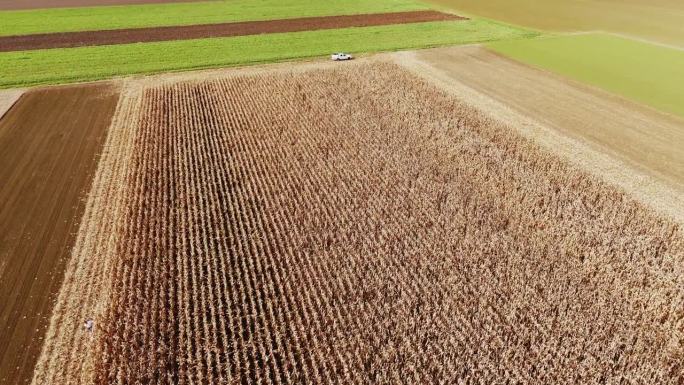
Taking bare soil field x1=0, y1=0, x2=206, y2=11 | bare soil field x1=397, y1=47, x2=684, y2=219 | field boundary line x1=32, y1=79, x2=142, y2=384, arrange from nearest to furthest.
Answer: field boundary line x1=32, y1=79, x2=142, y2=384
bare soil field x1=397, y1=47, x2=684, y2=219
bare soil field x1=0, y1=0, x2=206, y2=11

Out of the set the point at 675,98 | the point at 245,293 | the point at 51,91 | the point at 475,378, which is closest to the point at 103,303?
the point at 245,293

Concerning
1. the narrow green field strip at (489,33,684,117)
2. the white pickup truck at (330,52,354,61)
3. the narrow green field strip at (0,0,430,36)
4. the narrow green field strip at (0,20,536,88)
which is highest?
the narrow green field strip at (0,0,430,36)

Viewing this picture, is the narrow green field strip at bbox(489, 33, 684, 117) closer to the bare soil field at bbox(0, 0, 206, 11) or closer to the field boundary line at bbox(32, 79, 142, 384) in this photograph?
the field boundary line at bbox(32, 79, 142, 384)

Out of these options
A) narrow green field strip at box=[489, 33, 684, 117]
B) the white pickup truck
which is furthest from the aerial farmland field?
the white pickup truck

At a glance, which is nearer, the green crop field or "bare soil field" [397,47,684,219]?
"bare soil field" [397,47,684,219]

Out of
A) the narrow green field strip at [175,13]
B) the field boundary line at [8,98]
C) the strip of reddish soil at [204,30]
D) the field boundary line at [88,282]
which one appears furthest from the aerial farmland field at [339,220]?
the narrow green field strip at [175,13]

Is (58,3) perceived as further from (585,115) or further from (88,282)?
(585,115)

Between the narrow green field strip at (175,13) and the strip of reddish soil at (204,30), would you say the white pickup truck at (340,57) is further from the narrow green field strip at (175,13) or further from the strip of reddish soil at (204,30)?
the narrow green field strip at (175,13)
